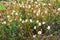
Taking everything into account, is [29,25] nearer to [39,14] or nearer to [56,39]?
[39,14]

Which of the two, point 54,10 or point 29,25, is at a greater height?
point 54,10

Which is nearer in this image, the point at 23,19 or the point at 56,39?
the point at 56,39

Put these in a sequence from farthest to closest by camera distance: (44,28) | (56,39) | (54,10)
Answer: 1. (54,10)
2. (44,28)
3. (56,39)

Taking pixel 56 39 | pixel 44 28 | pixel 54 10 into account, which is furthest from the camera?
pixel 54 10

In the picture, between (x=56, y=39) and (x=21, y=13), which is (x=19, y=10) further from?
(x=56, y=39)

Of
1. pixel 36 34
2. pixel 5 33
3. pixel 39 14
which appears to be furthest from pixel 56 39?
pixel 5 33

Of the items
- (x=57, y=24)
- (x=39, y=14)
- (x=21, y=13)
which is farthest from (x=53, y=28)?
(x=21, y=13)
